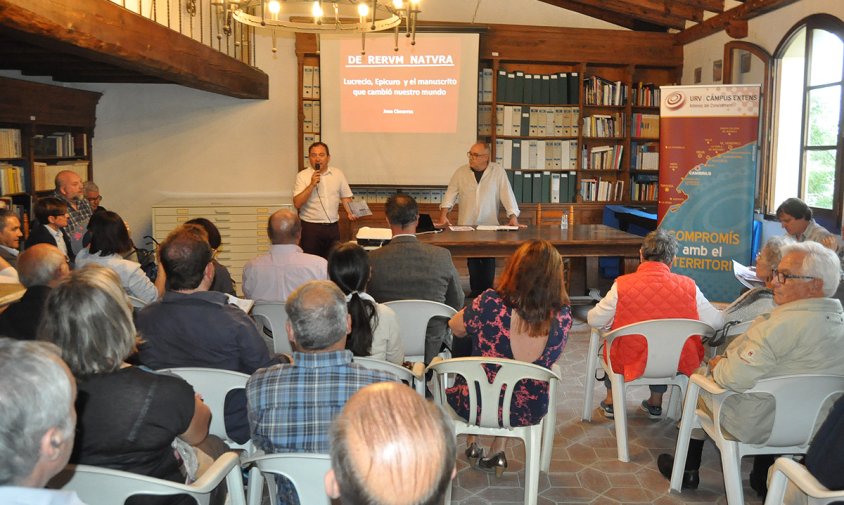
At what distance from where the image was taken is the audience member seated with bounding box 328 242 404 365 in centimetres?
312

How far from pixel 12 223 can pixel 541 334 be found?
351cm

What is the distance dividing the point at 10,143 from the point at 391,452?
6907mm

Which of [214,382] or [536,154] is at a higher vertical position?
[536,154]

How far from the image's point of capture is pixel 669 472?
138 inches

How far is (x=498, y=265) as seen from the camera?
903cm

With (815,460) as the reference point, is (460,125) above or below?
above

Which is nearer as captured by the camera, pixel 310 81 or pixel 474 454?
pixel 474 454

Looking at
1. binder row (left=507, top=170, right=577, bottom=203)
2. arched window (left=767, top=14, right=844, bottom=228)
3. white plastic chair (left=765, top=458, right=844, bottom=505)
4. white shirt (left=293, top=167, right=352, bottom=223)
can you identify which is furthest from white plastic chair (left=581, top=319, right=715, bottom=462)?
binder row (left=507, top=170, right=577, bottom=203)

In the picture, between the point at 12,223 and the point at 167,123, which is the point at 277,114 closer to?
the point at 167,123

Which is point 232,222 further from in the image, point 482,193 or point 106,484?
point 106,484

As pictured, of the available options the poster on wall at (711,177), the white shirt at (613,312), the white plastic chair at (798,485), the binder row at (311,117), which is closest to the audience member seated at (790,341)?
the white plastic chair at (798,485)

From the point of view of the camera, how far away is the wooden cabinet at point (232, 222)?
8.31 m

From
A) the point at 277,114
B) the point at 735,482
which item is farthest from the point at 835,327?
the point at 277,114

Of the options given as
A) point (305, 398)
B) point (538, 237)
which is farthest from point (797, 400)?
point (538, 237)
